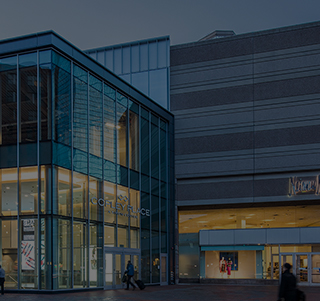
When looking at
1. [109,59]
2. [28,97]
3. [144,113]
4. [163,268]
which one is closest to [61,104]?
[28,97]

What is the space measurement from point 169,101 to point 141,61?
3594mm

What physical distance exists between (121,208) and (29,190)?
6470mm

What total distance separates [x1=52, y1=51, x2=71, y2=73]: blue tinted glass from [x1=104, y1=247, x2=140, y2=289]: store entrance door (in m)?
8.91

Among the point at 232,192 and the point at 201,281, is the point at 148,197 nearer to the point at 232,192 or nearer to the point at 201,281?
the point at 232,192

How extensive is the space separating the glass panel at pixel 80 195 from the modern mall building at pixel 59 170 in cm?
4

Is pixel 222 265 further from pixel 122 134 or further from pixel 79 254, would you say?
pixel 79 254

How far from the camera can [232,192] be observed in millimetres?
31859

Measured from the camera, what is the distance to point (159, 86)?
33.9 meters

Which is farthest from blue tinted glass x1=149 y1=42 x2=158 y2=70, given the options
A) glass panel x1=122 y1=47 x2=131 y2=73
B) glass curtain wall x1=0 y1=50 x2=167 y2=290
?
glass curtain wall x1=0 y1=50 x2=167 y2=290

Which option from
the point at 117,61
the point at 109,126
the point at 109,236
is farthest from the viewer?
the point at 117,61

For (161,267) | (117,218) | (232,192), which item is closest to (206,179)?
(232,192)

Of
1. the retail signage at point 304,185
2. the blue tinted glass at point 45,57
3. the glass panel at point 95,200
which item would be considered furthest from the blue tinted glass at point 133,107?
the retail signage at point 304,185

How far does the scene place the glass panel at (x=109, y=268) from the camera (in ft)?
78.3

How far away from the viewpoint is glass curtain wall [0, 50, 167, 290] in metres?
20.1
